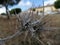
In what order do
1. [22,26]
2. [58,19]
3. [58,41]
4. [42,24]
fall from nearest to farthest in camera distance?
[22,26]
[42,24]
[58,41]
[58,19]

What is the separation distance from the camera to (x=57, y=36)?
12203 mm

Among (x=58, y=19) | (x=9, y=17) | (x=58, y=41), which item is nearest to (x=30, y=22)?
(x=58, y=41)

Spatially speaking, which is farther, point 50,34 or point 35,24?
point 50,34

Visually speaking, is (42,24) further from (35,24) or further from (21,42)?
(21,42)

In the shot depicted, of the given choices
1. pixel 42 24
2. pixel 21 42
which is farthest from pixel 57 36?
pixel 42 24

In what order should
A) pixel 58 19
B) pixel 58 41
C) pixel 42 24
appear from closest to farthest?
1. pixel 42 24
2. pixel 58 41
3. pixel 58 19

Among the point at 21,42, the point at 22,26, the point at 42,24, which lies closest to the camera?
the point at 22,26

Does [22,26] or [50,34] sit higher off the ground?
[22,26]

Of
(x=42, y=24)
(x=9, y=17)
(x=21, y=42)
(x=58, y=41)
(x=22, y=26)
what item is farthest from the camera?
(x=9, y=17)

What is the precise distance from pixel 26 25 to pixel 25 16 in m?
0.28

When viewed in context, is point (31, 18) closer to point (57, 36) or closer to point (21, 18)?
point (21, 18)

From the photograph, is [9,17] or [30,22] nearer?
[30,22]

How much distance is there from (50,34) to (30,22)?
6731 mm

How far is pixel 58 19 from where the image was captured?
15.5 metres
